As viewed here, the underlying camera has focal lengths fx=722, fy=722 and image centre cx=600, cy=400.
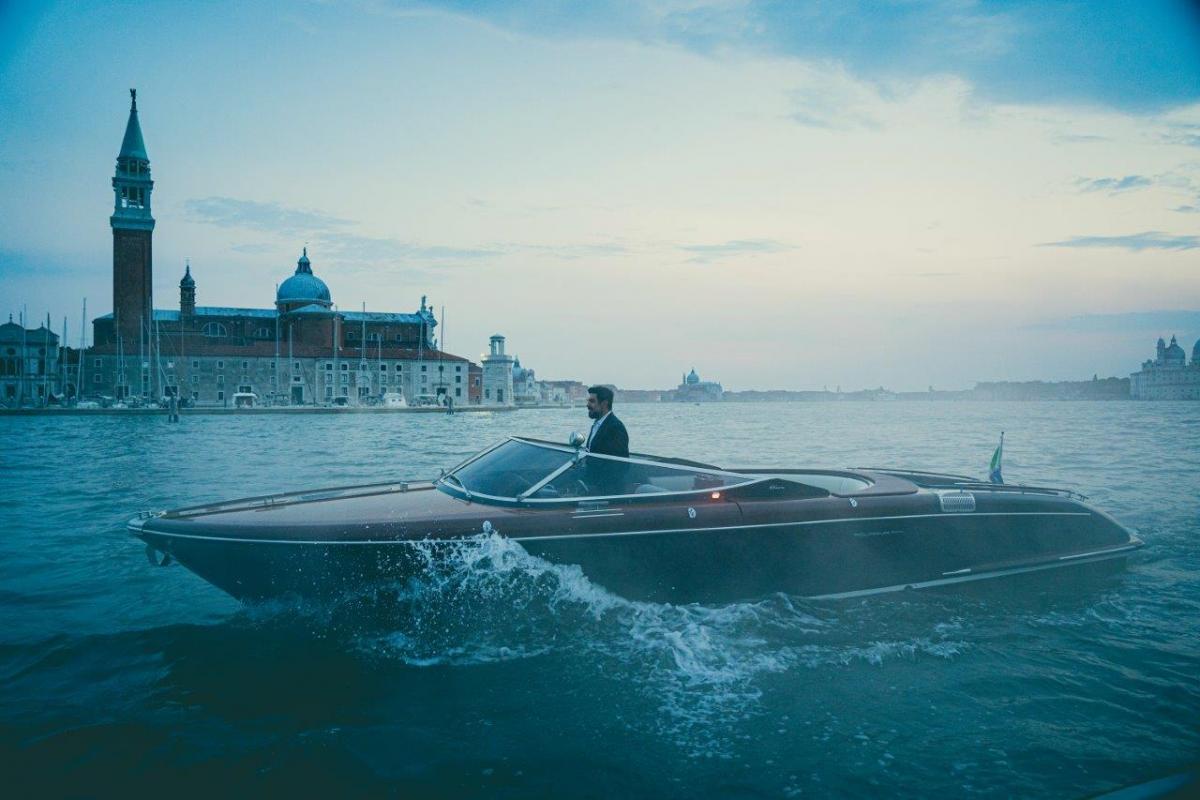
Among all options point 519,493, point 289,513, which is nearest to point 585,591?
point 519,493

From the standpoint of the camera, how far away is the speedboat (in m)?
5.50

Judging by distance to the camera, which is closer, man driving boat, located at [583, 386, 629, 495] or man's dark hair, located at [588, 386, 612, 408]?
man driving boat, located at [583, 386, 629, 495]

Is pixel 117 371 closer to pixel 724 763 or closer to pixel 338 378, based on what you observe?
pixel 338 378

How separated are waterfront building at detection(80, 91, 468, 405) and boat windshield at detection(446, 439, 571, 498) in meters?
77.3

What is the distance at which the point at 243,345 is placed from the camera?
86688 millimetres

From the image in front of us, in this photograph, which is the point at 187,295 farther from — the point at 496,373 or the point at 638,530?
the point at 638,530

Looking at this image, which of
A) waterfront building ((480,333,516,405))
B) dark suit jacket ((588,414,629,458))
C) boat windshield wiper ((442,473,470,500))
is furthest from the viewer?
waterfront building ((480,333,516,405))

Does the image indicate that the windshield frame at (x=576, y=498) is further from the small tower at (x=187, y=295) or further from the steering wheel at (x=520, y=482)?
the small tower at (x=187, y=295)

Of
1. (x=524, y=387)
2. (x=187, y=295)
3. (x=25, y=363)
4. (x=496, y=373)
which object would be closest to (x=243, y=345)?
(x=187, y=295)

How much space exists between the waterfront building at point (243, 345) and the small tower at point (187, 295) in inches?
4.7

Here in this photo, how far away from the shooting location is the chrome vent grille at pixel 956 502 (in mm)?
6668

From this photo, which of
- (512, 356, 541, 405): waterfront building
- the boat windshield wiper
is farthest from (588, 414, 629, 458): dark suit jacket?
(512, 356, 541, 405): waterfront building

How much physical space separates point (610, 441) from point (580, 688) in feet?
7.51

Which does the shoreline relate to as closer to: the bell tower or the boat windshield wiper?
the bell tower
